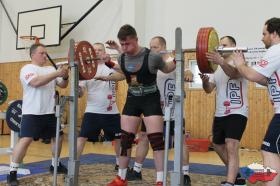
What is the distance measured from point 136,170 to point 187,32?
4.71m

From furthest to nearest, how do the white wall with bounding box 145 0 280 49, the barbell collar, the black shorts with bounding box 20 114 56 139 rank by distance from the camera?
the white wall with bounding box 145 0 280 49 < the black shorts with bounding box 20 114 56 139 < the barbell collar

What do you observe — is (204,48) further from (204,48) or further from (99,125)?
(99,125)

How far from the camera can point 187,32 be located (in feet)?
26.0

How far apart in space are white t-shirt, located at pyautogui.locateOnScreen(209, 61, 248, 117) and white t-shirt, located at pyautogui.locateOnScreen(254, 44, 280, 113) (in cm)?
76

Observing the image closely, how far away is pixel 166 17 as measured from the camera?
8.20 metres

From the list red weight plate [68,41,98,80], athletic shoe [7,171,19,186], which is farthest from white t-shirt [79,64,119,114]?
athletic shoe [7,171,19,186]

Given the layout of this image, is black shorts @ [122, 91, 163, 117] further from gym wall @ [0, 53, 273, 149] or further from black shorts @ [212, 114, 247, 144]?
gym wall @ [0, 53, 273, 149]

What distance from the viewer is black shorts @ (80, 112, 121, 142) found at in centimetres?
389

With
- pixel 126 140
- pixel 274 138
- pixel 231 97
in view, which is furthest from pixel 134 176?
pixel 274 138

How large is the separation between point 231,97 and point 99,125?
146cm

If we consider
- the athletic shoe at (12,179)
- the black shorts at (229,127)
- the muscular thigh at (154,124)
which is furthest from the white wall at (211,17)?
the athletic shoe at (12,179)

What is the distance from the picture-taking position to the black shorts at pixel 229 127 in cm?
310

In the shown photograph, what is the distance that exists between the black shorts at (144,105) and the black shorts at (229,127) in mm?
585

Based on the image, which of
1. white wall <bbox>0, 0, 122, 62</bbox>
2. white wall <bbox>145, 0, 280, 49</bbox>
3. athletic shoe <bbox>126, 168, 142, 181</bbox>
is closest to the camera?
athletic shoe <bbox>126, 168, 142, 181</bbox>
